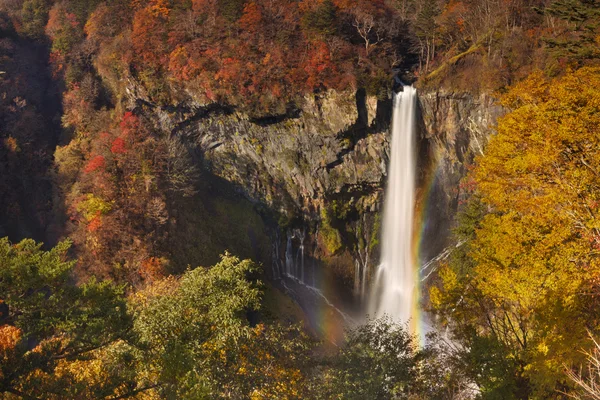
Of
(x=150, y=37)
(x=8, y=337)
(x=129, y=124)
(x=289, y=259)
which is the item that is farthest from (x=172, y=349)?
(x=150, y=37)

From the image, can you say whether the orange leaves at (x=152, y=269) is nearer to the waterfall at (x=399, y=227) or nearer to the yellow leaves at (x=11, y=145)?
the waterfall at (x=399, y=227)

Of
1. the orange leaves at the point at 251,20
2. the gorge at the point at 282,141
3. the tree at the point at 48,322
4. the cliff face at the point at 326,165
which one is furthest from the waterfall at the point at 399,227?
the tree at the point at 48,322

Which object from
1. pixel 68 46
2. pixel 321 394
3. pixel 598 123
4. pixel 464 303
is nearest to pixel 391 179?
pixel 464 303

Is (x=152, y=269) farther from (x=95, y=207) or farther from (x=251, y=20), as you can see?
(x=251, y=20)

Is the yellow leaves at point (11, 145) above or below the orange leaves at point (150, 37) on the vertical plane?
below

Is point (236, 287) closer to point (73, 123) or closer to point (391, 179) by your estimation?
point (391, 179)

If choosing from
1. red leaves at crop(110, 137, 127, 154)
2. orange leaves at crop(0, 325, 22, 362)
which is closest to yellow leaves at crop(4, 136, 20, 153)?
red leaves at crop(110, 137, 127, 154)

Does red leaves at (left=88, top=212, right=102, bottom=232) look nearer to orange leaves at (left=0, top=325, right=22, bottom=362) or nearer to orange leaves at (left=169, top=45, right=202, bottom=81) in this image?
orange leaves at (left=0, top=325, right=22, bottom=362)
